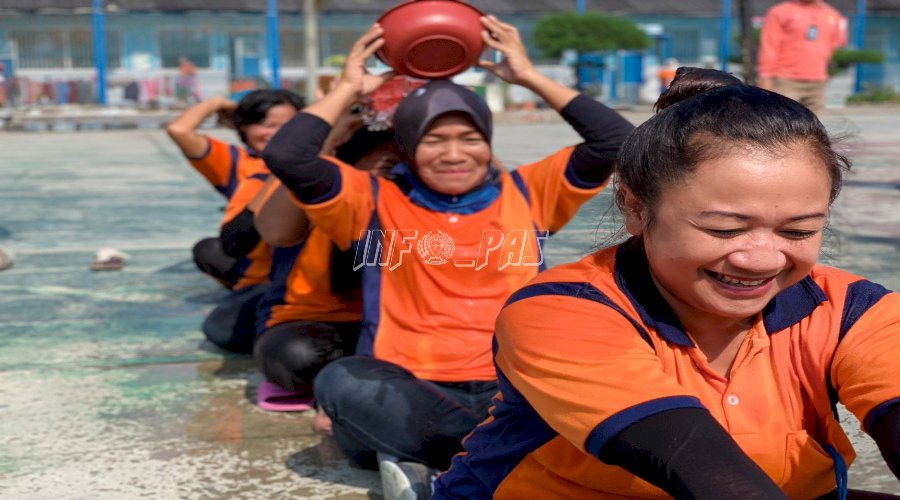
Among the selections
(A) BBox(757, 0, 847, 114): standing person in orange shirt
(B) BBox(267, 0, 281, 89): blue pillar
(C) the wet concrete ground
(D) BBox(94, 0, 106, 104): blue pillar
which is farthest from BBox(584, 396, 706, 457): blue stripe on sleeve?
(D) BBox(94, 0, 106, 104): blue pillar

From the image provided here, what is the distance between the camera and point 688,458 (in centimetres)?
138

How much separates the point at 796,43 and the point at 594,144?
621 cm

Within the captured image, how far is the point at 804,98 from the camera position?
29.0 ft

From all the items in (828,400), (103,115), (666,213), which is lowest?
(103,115)

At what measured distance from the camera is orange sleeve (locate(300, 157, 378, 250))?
287 cm

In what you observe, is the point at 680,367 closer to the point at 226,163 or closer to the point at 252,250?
the point at 252,250

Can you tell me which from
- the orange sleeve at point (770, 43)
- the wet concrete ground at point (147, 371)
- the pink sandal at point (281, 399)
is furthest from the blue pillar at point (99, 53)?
the pink sandal at point (281, 399)

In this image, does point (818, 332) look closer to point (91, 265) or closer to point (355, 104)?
point (355, 104)

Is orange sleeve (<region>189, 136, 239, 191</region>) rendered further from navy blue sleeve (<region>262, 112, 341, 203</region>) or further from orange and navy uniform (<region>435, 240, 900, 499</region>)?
orange and navy uniform (<region>435, 240, 900, 499</region>)

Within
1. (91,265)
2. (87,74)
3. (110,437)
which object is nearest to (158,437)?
(110,437)

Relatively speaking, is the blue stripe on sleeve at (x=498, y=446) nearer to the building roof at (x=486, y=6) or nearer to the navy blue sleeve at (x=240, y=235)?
the navy blue sleeve at (x=240, y=235)

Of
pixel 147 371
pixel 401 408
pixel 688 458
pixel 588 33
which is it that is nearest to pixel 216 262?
pixel 147 371

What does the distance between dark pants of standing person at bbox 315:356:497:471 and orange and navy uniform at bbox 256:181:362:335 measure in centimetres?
63

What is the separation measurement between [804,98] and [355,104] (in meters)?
6.47
